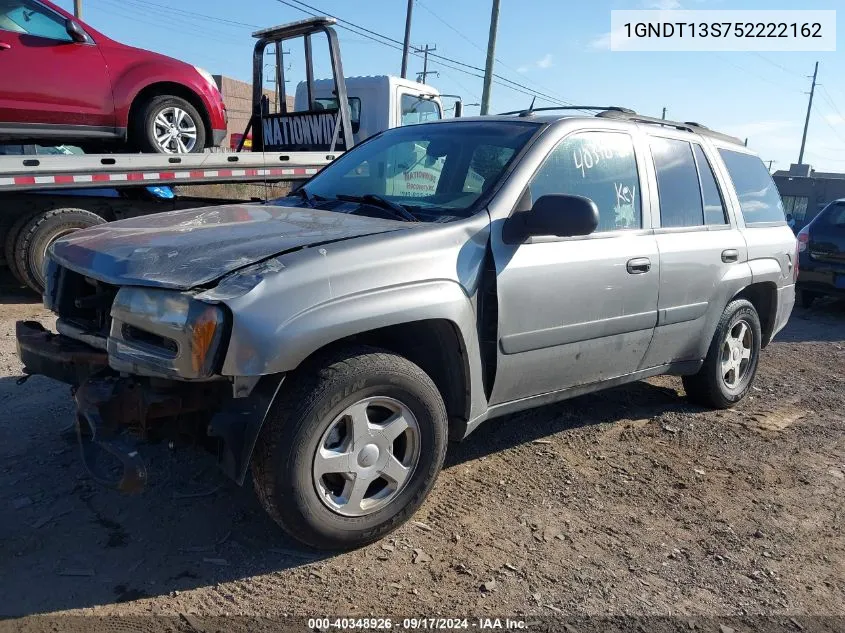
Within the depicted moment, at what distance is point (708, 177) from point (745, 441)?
5.56ft

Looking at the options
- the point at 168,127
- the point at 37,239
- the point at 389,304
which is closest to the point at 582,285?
the point at 389,304

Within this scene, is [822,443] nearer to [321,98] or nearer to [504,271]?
[504,271]

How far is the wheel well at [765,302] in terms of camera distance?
16.6ft

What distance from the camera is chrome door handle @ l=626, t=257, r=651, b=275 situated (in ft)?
12.3

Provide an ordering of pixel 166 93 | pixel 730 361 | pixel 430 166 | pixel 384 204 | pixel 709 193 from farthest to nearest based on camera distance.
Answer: pixel 166 93
pixel 730 361
pixel 709 193
pixel 430 166
pixel 384 204

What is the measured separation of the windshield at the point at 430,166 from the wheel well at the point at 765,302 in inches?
94.8

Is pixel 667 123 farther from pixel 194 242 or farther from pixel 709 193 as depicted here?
pixel 194 242

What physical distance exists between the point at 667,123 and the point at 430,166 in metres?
1.67

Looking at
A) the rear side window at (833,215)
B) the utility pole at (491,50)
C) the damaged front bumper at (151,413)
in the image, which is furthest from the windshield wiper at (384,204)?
the utility pole at (491,50)

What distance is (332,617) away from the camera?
249 cm

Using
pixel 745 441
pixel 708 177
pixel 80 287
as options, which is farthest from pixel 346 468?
pixel 708 177

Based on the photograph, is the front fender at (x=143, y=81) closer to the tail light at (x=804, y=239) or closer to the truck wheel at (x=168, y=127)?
the truck wheel at (x=168, y=127)

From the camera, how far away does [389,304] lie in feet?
9.17

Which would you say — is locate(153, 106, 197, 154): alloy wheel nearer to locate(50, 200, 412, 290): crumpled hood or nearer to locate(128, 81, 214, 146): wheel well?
locate(128, 81, 214, 146): wheel well
